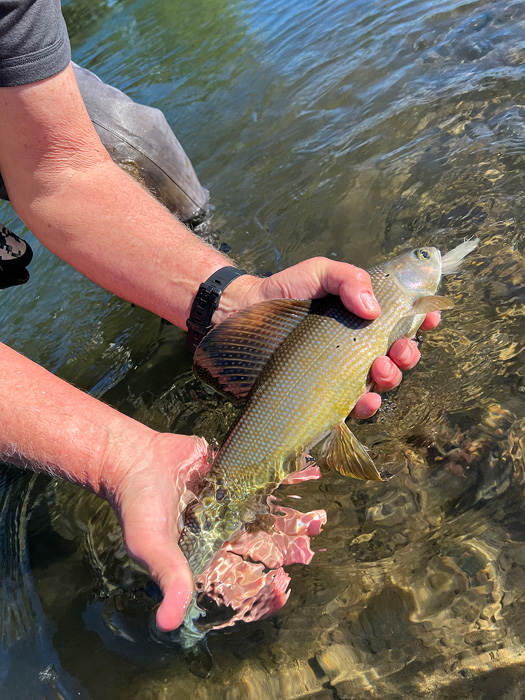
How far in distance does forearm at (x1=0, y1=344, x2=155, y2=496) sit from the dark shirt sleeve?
1.52 meters

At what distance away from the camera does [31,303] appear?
575 cm

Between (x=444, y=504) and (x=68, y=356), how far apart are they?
3.30 meters

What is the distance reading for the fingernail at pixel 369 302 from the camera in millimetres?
2791

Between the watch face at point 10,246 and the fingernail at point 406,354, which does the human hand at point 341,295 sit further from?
the watch face at point 10,246

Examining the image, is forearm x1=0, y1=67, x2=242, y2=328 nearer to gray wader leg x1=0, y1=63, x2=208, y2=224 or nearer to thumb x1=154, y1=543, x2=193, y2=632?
gray wader leg x1=0, y1=63, x2=208, y2=224

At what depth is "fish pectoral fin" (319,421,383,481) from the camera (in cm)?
268

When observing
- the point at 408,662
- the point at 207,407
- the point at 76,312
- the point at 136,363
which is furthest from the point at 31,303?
the point at 408,662

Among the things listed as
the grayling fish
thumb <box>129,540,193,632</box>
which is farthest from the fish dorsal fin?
thumb <box>129,540,193,632</box>

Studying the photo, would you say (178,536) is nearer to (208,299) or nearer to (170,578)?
(170,578)

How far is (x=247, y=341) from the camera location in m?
2.93

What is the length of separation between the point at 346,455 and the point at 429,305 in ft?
2.91

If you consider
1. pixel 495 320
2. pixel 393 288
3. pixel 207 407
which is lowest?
pixel 495 320

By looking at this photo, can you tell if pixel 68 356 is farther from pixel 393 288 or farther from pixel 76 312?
pixel 393 288

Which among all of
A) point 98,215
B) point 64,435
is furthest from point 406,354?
point 98,215
